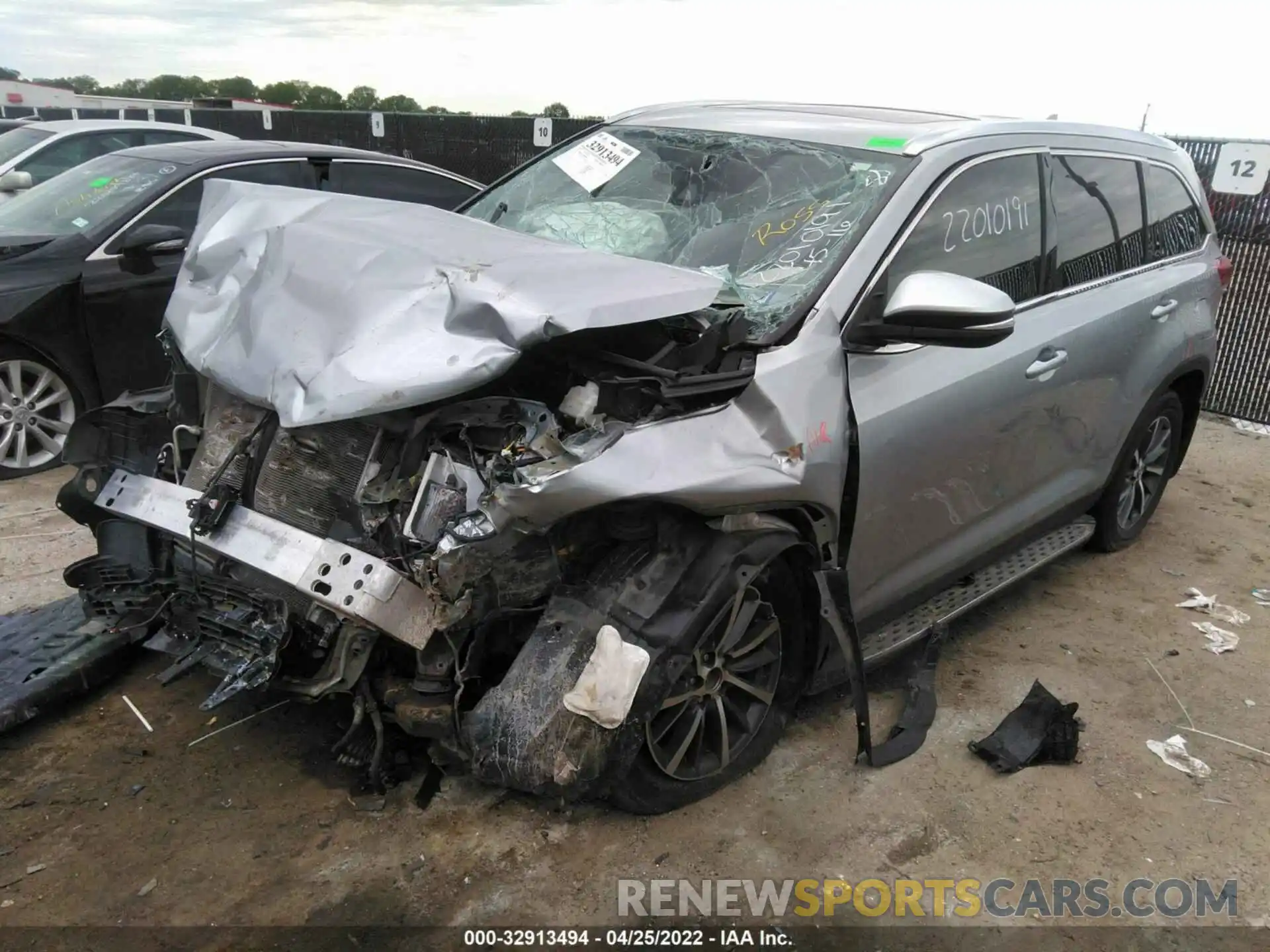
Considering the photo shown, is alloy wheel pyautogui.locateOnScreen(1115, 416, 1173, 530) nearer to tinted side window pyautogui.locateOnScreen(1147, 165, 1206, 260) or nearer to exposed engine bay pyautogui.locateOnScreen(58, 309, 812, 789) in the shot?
tinted side window pyautogui.locateOnScreen(1147, 165, 1206, 260)

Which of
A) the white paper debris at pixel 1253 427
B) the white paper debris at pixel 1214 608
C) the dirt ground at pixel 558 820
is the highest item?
the dirt ground at pixel 558 820

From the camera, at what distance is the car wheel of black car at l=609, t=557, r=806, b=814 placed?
2654mm

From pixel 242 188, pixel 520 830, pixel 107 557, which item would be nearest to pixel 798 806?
pixel 520 830

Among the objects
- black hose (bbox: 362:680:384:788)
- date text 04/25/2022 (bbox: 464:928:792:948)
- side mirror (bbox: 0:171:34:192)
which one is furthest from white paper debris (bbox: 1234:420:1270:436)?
side mirror (bbox: 0:171:34:192)

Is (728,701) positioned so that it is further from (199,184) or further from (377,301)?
(199,184)

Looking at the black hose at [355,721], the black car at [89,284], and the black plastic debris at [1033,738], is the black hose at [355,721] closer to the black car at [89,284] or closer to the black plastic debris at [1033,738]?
the black plastic debris at [1033,738]

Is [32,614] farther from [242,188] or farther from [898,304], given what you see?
[898,304]

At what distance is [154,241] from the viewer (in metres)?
4.90

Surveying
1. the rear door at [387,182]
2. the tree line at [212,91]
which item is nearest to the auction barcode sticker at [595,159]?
the rear door at [387,182]

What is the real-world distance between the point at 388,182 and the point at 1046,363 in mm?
4376

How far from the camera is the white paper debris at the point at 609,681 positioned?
238cm

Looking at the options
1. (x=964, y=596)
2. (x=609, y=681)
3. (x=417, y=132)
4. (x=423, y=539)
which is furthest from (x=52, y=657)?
(x=417, y=132)

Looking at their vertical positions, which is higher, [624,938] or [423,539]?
[423,539]

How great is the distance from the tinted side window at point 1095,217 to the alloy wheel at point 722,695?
1.91 m
